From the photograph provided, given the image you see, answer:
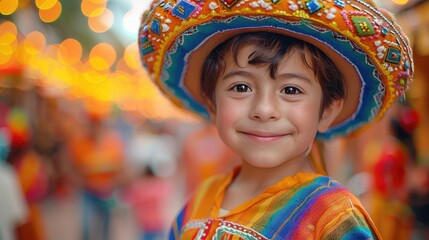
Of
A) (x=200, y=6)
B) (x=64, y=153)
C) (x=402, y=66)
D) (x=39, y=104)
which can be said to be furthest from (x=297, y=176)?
(x=39, y=104)

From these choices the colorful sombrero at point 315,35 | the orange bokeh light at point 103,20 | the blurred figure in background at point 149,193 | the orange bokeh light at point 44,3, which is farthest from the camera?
the orange bokeh light at point 103,20

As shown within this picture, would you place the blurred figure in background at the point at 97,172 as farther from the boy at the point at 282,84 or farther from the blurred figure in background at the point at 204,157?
the boy at the point at 282,84

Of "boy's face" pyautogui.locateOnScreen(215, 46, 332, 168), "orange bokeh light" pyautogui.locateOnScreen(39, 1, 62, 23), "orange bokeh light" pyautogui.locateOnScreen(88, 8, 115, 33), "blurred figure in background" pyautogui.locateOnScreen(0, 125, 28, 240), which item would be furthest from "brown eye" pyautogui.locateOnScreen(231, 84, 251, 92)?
"orange bokeh light" pyautogui.locateOnScreen(88, 8, 115, 33)

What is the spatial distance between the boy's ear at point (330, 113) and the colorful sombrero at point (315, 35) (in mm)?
59

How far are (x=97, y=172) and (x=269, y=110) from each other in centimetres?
459

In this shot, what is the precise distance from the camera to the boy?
1.74 meters

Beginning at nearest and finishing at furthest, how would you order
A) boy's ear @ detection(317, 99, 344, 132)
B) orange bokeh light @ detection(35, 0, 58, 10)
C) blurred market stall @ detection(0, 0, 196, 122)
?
boy's ear @ detection(317, 99, 344, 132) → blurred market stall @ detection(0, 0, 196, 122) → orange bokeh light @ detection(35, 0, 58, 10)

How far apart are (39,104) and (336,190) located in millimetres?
8792

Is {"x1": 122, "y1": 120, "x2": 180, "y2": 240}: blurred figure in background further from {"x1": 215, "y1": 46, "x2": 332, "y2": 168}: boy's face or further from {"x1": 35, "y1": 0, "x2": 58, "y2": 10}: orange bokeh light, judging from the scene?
{"x1": 215, "y1": 46, "x2": 332, "y2": 168}: boy's face

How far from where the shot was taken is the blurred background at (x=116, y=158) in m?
4.39

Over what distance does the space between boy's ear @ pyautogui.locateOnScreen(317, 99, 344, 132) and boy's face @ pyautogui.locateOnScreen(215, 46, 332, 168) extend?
9cm

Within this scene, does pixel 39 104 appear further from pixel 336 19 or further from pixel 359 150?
pixel 336 19

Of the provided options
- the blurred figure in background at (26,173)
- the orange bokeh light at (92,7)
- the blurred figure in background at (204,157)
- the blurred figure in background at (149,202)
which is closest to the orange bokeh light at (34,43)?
the orange bokeh light at (92,7)

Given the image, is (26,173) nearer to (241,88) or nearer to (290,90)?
(241,88)
